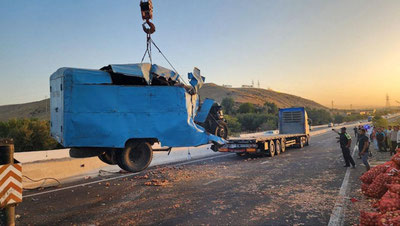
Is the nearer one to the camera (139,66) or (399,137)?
(139,66)

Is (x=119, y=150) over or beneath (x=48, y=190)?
over

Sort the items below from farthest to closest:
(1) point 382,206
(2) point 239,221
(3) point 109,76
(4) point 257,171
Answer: (4) point 257,171 < (3) point 109,76 < (2) point 239,221 < (1) point 382,206

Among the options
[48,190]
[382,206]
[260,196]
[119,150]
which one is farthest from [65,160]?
[382,206]

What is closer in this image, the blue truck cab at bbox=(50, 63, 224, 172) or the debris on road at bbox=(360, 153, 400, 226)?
the debris on road at bbox=(360, 153, 400, 226)

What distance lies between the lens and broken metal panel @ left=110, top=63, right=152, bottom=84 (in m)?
5.73

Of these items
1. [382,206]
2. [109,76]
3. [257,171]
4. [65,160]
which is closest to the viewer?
[382,206]

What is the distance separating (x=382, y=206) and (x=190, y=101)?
445 cm

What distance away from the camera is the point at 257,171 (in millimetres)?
10891

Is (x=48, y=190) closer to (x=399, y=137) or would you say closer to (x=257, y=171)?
(x=257, y=171)

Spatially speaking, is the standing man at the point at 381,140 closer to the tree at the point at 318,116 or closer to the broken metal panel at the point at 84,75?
the broken metal panel at the point at 84,75

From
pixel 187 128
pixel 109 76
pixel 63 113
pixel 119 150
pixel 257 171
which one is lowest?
pixel 257 171

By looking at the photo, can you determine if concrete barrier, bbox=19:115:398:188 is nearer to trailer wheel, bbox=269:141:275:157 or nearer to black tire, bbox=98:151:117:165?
black tire, bbox=98:151:117:165

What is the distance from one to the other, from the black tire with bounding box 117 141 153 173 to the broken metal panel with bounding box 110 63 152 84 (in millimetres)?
1480

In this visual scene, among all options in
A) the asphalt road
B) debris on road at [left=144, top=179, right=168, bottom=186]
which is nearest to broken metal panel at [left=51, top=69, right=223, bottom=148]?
the asphalt road
